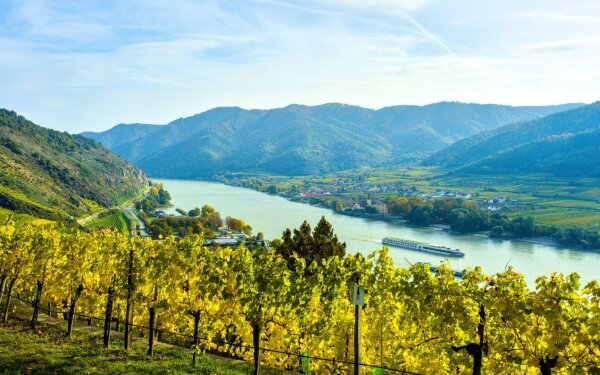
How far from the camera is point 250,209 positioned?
136 metres

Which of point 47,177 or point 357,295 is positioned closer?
point 357,295

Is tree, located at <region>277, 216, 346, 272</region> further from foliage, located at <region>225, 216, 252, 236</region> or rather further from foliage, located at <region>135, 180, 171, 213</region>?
foliage, located at <region>135, 180, 171, 213</region>

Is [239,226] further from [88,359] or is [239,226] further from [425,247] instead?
[88,359]

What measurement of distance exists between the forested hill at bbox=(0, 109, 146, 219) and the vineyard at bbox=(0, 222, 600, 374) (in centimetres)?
8262

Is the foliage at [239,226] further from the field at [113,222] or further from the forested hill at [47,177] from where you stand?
the forested hill at [47,177]

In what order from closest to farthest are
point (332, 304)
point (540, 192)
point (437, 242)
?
1. point (332, 304)
2. point (437, 242)
3. point (540, 192)

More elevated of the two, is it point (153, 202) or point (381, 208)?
point (381, 208)

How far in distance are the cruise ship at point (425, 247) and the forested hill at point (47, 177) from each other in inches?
2588

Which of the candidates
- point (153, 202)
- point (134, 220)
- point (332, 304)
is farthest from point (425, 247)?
point (153, 202)

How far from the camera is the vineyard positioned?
9852mm

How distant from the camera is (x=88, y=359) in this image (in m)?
15.9

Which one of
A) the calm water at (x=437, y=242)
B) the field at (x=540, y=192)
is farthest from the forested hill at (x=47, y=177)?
the field at (x=540, y=192)

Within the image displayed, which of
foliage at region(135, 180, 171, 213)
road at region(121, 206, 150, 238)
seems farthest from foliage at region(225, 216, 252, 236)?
foliage at region(135, 180, 171, 213)

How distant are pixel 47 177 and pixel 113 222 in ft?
116
